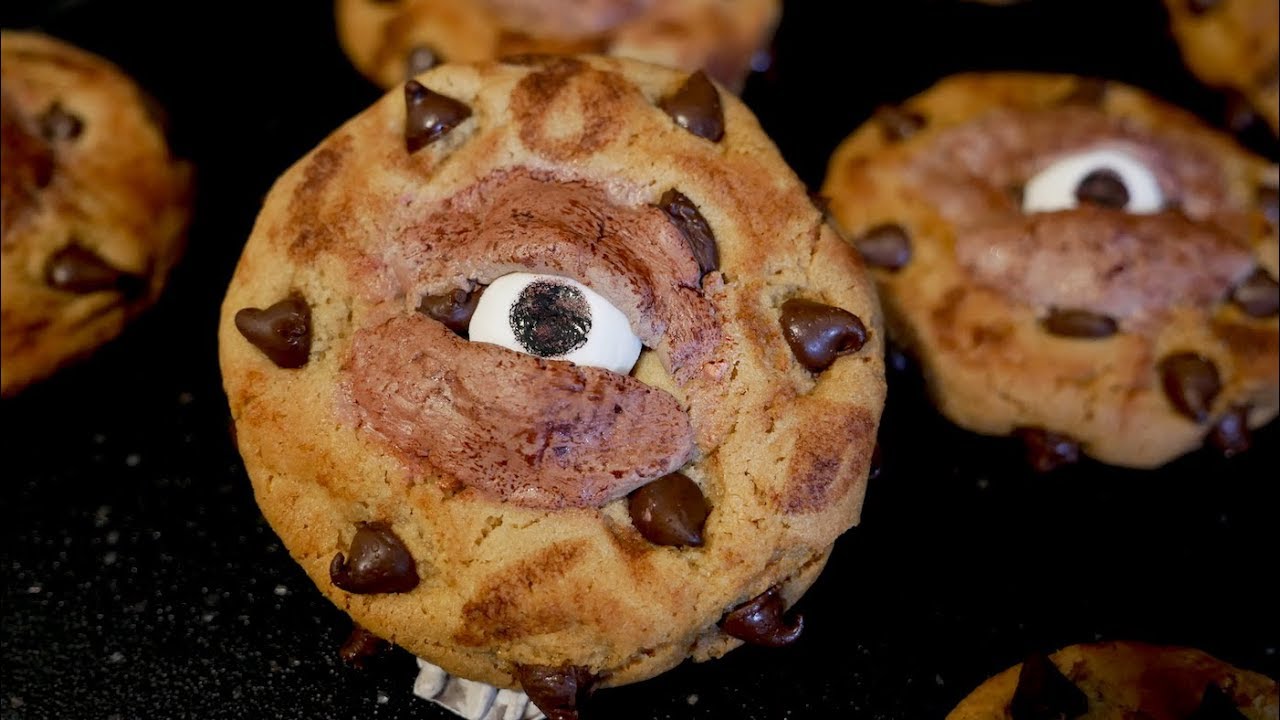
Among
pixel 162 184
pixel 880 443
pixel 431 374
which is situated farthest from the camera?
pixel 162 184

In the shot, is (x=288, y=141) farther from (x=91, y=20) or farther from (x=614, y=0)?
(x=614, y=0)

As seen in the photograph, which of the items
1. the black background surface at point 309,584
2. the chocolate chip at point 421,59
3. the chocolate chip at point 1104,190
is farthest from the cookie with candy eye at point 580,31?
the chocolate chip at point 1104,190

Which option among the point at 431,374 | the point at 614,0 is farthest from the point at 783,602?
the point at 614,0

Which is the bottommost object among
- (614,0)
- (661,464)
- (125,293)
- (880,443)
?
(125,293)

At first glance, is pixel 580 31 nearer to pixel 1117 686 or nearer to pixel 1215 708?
pixel 1117 686

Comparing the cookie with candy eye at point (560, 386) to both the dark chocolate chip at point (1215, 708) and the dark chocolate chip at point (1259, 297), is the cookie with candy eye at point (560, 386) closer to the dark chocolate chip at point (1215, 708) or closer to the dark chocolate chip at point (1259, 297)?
the dark chocolate chip at point (1215, 708)

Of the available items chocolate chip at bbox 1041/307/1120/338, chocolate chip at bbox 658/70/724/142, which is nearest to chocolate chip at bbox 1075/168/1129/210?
chocolate chip at bbox 1041/307/1120/338

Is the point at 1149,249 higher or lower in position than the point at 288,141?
higher
